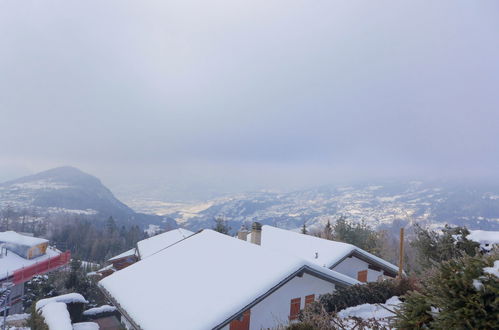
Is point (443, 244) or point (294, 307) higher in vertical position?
point (443, 244)

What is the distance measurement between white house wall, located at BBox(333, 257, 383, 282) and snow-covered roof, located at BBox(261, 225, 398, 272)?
67 cm

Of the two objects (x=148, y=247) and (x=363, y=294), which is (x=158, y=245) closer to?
(x=148, y=247)

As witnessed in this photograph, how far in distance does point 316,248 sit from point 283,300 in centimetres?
881

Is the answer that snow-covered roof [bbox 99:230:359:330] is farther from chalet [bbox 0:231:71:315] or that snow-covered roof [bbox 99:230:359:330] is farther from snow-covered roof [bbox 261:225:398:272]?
chalet [bbox 0:231:71:315]

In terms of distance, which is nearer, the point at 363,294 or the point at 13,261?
the point at 363,294

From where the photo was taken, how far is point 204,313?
1035 cm

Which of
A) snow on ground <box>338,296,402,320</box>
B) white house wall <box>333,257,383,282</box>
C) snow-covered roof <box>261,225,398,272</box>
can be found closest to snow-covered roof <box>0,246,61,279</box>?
snow-covered roof <box>261,225,398,272</box>

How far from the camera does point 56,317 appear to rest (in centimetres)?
1691

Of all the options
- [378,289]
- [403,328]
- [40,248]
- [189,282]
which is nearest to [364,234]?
[378,289]

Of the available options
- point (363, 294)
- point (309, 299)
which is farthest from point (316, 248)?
point (363, 294)

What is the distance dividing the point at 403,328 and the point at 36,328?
1816cm

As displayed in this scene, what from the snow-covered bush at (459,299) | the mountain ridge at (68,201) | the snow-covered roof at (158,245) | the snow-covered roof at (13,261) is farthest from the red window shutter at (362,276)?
the mountain ridge at (68,201)

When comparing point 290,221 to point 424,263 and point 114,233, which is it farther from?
point 424,263

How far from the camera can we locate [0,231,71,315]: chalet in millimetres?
30562
